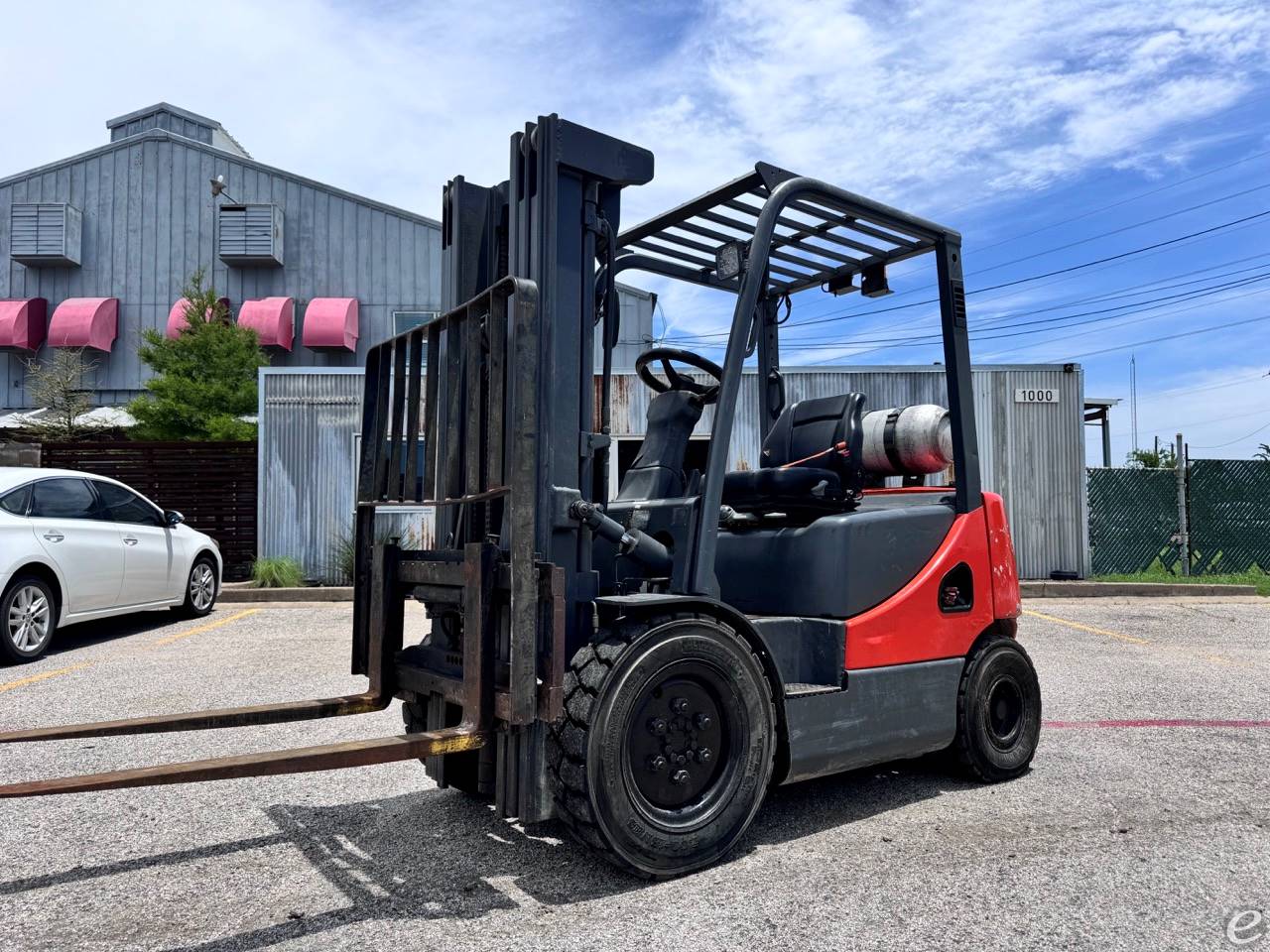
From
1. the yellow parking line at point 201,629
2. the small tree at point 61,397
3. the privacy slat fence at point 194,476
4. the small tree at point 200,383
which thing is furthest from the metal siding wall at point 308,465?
the small tree at point 61,397

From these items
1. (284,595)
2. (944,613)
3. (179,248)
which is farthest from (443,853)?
(179,248)

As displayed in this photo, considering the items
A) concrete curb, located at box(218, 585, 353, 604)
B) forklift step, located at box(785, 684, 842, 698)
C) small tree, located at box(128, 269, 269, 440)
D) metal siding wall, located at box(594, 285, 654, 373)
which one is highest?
metal siding wall, located at box(594, 285, 654, 373)

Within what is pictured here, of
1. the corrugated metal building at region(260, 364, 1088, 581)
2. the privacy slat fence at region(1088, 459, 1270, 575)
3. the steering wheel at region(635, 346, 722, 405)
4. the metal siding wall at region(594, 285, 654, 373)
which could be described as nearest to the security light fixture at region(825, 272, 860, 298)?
the steering wheel at region(635, 346, 722, 405)

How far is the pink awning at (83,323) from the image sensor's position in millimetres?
26359

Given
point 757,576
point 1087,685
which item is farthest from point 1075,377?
point 757,576

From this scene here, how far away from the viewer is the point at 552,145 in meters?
3.91

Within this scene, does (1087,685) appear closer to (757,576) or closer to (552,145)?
(757,576)

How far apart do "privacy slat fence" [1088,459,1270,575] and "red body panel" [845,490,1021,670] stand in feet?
43.4

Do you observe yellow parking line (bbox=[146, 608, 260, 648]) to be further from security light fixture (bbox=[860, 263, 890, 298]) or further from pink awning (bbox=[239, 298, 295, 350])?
pink awning (bbox=[239, 298, 295, 350])

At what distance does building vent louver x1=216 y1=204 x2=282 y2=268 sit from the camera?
2681 centimetres

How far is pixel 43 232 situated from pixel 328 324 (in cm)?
862

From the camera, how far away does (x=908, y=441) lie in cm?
487

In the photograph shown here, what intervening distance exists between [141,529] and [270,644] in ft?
6.94

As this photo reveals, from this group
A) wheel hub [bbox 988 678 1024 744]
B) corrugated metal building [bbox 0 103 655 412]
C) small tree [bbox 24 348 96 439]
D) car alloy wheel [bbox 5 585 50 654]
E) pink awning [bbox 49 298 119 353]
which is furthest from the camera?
corrugated metal building [bbox 0 103 655 412]
